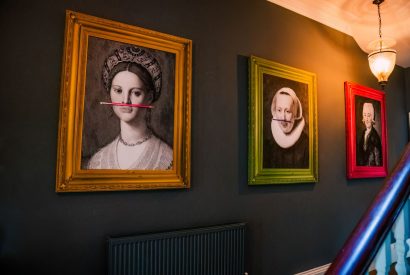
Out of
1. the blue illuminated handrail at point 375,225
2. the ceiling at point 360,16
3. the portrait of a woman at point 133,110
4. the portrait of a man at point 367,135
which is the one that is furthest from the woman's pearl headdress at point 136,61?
the portrait of a man at point 367,135

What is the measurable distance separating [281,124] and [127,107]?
58.8 inches

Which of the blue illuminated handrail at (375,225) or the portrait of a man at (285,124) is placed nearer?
the blue illuminated handrail at (375,225)

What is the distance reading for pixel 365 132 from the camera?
11.7 feet

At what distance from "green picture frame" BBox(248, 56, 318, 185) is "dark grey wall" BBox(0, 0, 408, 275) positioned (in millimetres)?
103

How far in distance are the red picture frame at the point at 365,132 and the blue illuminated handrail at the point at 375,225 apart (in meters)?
2.70

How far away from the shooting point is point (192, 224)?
2.28m

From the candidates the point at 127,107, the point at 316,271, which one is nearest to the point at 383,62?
the point at 316,271

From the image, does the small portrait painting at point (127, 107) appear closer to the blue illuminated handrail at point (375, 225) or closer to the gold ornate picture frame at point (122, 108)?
the gold ornate picture frame at point (122, 108)

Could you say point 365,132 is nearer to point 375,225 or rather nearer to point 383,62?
point 383,62

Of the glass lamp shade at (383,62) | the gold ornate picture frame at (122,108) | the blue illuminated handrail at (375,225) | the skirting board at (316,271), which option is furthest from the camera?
the skirting board at (316,271)

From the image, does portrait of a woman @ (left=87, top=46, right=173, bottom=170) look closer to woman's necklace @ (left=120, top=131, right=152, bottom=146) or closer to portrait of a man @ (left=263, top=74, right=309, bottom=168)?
woman's necklace @ (left=120, top=131, right=152, bottom=146)

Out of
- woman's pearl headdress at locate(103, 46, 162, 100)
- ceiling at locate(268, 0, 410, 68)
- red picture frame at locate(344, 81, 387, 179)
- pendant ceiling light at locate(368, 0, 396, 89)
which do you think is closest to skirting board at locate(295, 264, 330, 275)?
red picture frame at locate(344, 81, 387, 179)

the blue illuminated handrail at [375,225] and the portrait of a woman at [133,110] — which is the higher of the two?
the portrait of a woman at [133,110]

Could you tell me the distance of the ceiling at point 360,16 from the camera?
10.0 ft
